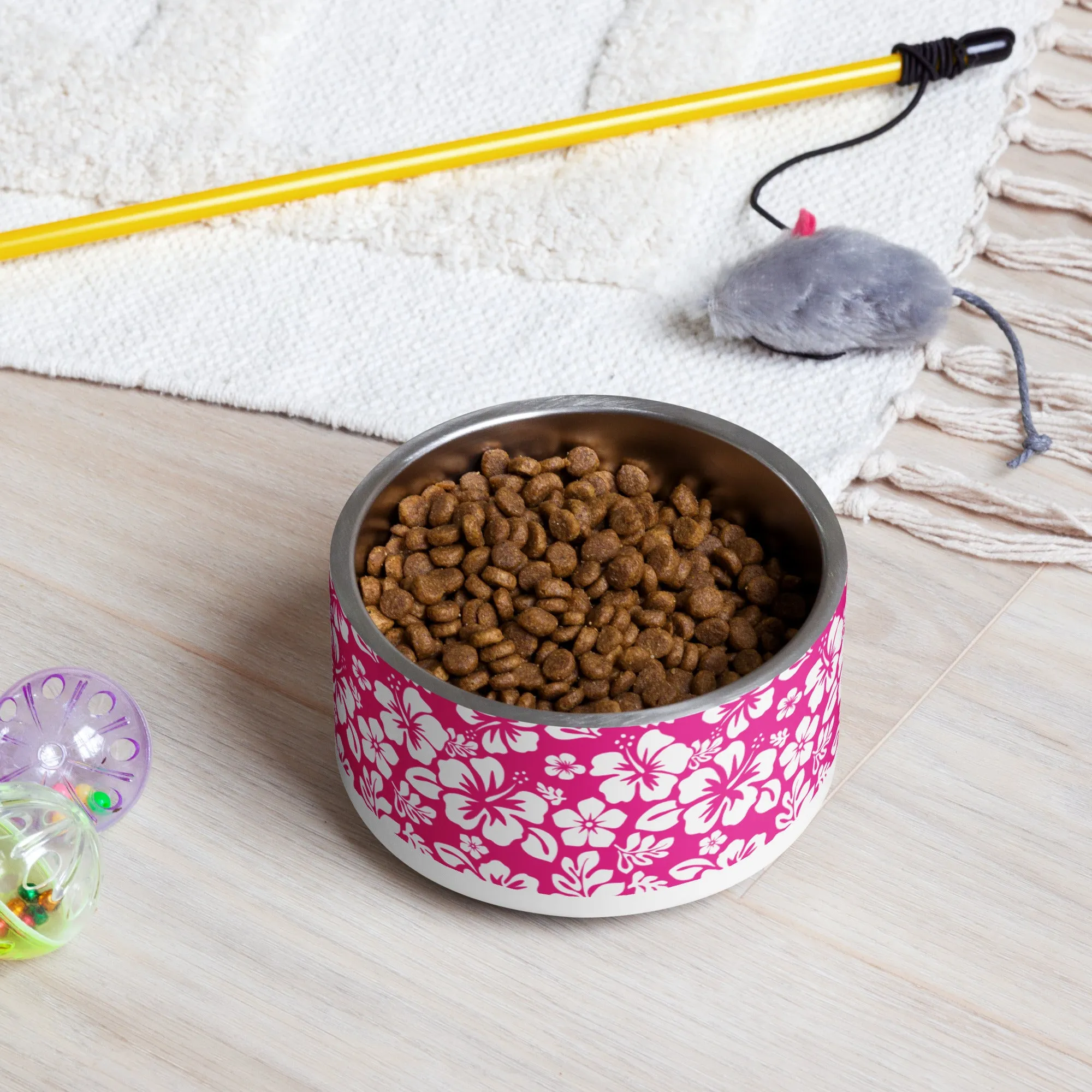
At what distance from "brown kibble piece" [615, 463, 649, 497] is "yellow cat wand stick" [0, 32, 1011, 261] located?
0.55 m

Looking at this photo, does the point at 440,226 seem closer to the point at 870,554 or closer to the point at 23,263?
the point at 23,263

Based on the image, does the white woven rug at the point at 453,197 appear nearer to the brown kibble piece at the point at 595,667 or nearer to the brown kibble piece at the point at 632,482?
the brown kibble piece at the point at 632,482

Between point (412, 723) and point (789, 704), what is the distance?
202mm

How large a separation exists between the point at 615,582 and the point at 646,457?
0.12m

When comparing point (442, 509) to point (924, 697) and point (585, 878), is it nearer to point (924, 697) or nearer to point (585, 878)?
point (585, 878)

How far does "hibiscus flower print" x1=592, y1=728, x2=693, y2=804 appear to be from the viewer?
0.68 m

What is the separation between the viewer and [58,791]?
0.82 meters

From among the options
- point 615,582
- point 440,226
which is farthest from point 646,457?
point 440,226

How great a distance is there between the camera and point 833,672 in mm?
760

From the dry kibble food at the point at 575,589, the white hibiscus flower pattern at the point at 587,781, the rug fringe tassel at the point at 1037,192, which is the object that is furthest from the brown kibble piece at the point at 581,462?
the rug fringe tassel at the point at 1037,192

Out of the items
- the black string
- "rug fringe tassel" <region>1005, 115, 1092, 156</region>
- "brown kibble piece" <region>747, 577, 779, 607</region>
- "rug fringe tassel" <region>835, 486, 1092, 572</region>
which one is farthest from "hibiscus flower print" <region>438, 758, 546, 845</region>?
"rug fringe tassel" <region>1005, 115, 1092, 156</region>

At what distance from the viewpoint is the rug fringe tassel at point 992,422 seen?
1.12m

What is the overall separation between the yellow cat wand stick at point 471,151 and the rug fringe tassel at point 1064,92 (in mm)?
46

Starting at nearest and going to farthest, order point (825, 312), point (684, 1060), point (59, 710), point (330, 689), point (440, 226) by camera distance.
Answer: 1. point (684, 1060)
2. point (59, 710)
3. point (330, 689)
4. point (825, 312)
5. point (440, 226)
